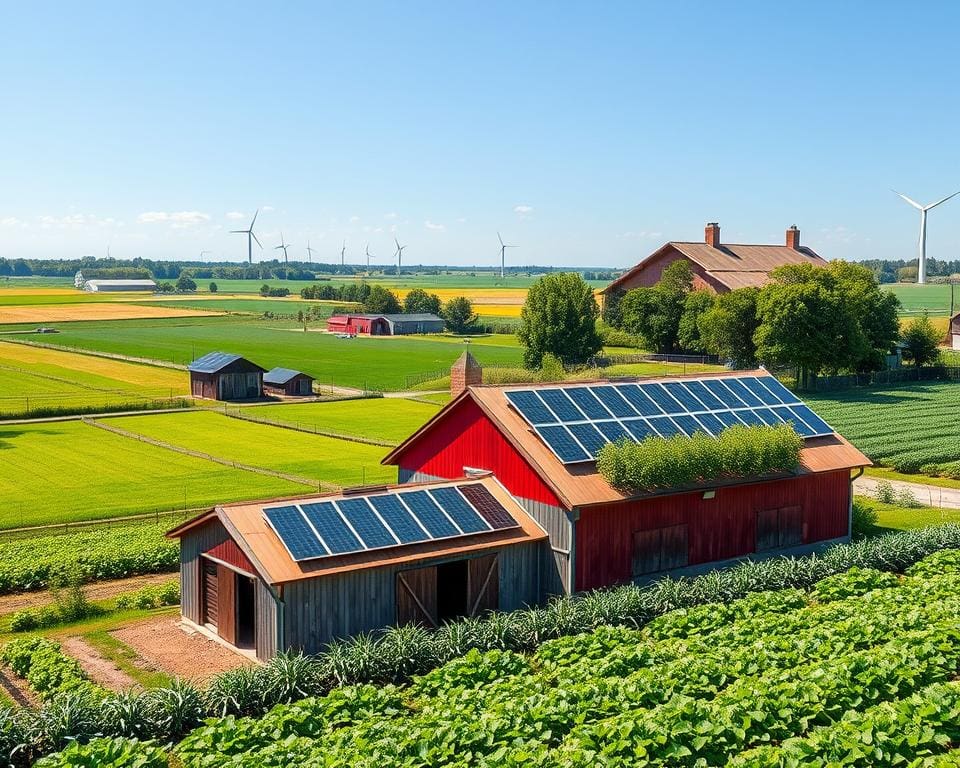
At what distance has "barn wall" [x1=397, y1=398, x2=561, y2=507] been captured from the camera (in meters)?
29.7

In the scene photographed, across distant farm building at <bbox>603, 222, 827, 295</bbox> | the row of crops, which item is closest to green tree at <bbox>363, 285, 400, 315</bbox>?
distant farm building at <bbox>603, 222, 827, 295</bbox>

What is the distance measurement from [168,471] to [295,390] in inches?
1279

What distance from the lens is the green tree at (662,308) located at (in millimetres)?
104938

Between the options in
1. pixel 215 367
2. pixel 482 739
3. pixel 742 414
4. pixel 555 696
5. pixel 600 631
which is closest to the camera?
pixel 482 739

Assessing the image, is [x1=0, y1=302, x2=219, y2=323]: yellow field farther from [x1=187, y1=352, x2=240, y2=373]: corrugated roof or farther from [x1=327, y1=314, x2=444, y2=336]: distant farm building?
[x1=187, y1=352, x2=240, y2=373]: corrugated roof

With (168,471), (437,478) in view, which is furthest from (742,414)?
(168,471)

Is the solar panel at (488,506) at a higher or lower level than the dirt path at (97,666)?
higher

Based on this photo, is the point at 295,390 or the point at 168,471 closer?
the point at 168,471

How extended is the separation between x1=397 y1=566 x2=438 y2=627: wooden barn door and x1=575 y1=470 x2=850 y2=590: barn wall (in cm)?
425

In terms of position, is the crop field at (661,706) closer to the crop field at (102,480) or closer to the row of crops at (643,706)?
the row of crops at (643,706)

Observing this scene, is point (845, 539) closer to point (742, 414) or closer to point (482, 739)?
point (742, 414)

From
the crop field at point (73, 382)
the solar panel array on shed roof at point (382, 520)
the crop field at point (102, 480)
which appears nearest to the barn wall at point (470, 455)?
the solar panel array on shed roof at point (382, 520)

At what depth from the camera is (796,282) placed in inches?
3415

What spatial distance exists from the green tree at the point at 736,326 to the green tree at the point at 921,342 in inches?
660
